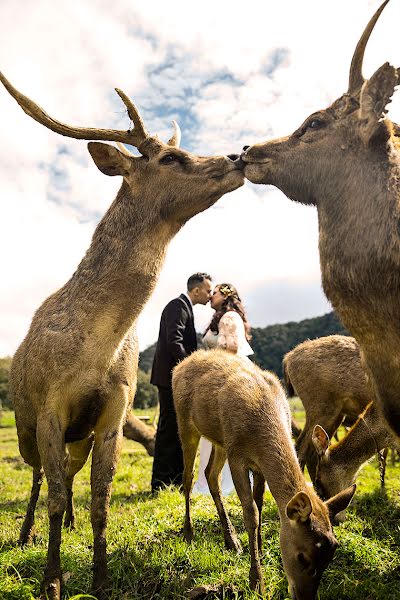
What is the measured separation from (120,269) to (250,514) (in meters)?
2.11

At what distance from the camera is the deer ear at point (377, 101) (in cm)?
329

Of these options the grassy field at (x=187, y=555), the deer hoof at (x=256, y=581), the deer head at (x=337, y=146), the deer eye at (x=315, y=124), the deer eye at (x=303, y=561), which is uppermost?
the deer eye at (x=315, y=124)

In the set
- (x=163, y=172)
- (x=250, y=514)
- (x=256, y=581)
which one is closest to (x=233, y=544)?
(x=250, y=514)

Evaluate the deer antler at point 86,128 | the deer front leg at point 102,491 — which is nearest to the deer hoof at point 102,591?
the deer front leg at point 102,491

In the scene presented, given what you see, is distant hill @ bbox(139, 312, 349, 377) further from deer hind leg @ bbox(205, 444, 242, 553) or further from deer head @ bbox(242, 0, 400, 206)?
deer head @ bbox(242, 0, 400, 206)

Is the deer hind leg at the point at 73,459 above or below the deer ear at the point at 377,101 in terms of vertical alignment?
below

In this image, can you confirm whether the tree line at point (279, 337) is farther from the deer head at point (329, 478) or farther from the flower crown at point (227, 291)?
the deer head at point (329, 478)

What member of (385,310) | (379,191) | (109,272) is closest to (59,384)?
(109,272)

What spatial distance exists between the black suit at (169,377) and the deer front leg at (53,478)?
381 cm

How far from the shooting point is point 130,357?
4.25 meters

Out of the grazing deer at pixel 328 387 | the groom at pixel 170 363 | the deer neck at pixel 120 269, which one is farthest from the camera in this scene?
the groom at pixel 170 363

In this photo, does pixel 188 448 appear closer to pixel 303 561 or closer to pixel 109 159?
pixel 303 561

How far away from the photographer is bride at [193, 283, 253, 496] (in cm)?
663

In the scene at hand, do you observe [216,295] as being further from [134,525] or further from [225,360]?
[134,525]
